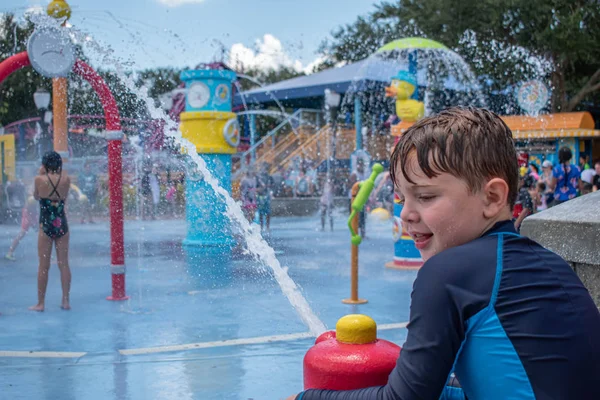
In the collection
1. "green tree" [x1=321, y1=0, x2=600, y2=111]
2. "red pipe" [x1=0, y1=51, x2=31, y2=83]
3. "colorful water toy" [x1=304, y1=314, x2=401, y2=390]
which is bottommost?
"colorful water toy" [x1=304, y1=314, x2=401, y2=390]

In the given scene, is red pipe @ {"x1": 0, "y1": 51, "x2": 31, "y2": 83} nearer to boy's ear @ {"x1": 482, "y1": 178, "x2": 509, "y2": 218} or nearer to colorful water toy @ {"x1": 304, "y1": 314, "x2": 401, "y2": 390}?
colorful water toy @ {"x1": 304, "y1": 314, "x2": 401, "y2": 390}

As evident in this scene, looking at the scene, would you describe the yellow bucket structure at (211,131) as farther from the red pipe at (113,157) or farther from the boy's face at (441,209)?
the boy's face at (441,209)

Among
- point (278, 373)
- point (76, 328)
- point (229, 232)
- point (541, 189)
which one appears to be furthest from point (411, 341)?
point (541, 189)

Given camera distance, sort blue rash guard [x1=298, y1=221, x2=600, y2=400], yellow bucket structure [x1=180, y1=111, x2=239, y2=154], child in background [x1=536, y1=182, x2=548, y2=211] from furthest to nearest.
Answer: child in background [x1=536, y1=182, x2=548, y2=211], yellow bucket structure [x1=180, y1=111, x2=239, y2=154], blue rash guard [x1=298, y1=221, x2=600, y2=400]

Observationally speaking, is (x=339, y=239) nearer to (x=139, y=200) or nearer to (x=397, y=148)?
(x=139, y=200)

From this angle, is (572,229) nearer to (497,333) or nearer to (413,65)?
(497,333)

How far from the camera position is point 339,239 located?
1408 cm


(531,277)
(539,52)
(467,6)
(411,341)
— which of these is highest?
(467,6)

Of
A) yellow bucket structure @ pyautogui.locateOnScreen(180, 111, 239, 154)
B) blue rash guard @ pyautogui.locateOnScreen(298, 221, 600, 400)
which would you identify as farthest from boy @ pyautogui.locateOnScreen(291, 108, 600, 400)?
yellow bucket structure @ pyautogui.locateOnScreen(180, 111, 239, 154)

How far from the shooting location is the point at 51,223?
266 inches

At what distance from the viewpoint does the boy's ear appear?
60.7 inches

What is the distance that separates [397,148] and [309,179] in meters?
22.3

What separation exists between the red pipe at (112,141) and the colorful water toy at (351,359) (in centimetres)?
551

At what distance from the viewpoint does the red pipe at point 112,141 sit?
688cm
